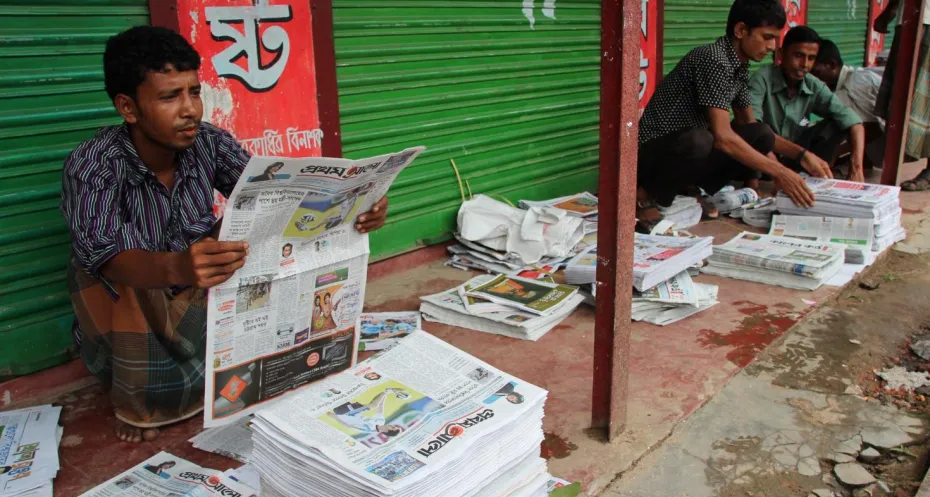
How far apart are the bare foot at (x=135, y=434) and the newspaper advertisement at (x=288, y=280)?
0.38m

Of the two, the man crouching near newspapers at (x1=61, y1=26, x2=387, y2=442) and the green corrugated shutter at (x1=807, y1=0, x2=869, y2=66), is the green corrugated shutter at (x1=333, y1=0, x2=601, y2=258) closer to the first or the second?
the man crouching near newspapers at (x1=61, y1=26, x2=387, y2=442)

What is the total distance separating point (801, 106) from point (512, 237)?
8.38 ft

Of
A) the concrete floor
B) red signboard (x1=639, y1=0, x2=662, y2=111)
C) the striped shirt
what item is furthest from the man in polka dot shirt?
the striped shirt

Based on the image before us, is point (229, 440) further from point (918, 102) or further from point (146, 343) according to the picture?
point (918, 102)

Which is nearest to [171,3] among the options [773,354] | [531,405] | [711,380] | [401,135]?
[401,135]

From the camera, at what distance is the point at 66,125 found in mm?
2521

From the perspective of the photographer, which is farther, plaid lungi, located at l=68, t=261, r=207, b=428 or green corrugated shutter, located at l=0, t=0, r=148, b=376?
green corrugated shutter, located at l=0, t=0, r=148, b=376

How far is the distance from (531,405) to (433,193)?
8.01ft

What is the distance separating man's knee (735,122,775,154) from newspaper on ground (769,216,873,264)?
554 millimetres

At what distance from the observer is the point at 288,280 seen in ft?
6.59

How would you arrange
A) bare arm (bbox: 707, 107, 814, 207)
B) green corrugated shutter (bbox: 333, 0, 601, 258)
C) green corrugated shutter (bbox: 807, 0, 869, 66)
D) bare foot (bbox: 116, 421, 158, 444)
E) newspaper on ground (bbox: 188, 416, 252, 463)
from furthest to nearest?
green corrugated shutter (bbox: 807, 0, 869, 66) < bare arm (bbox: 707, 107, 814, 207) < green corrugated shutter (bbox: 333, 0, 601, 258) < bare foot (bbox: 116, 421, 158, 444) < newspaper on ground (bbox: 188, 416, 252, 463)

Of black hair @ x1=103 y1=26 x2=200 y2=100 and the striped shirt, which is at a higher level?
black hair @ x1=103 y1=26 x2=200 y2=100

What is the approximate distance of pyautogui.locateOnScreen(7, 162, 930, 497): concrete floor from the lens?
6.85ft

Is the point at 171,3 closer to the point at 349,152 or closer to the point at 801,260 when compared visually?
the point at 349,152
